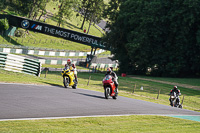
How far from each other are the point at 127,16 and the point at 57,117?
42.0m

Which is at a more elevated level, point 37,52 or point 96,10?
point 96,10

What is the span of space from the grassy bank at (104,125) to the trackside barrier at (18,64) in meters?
13.5

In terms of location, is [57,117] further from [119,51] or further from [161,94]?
[119,51]

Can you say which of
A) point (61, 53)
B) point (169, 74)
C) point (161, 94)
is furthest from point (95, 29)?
point (161, 94)

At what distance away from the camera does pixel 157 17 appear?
46344 mm

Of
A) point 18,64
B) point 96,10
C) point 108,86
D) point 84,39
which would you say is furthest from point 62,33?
point 96,10

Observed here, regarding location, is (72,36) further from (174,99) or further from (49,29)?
(174,99)

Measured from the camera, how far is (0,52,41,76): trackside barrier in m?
22.7

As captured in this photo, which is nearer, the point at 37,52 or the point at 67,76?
the point at 67,76

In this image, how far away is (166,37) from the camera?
4778 cm

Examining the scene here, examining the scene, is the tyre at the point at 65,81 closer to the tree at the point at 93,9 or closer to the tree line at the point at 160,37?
the tree line at the point at 160,37

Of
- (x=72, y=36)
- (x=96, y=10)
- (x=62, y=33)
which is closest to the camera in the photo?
(x=62, y=33)

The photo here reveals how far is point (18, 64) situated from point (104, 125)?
15.7 metres

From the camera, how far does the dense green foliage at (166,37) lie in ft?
147
